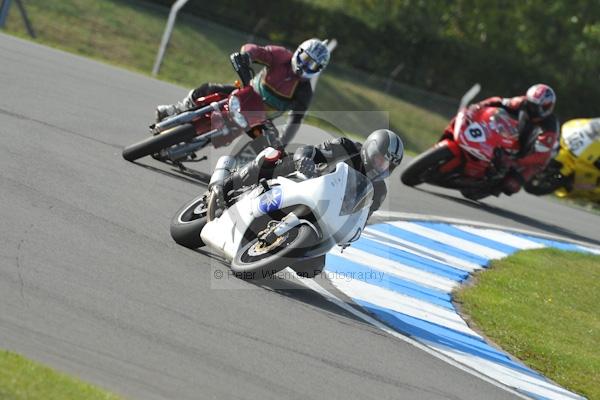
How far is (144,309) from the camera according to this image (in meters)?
6.77

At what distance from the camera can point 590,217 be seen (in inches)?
793

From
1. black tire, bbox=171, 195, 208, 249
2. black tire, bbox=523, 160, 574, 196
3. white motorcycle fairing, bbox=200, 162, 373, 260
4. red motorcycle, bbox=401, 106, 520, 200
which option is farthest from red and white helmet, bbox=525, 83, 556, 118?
black tire, bbox=171, 195, 208, 249

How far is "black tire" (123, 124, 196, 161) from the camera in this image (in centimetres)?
1155

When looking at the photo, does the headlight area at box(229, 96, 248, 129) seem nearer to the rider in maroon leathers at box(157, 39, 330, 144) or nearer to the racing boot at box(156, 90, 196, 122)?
the rider in maroon leathers at box(157, 39, 330, 144)

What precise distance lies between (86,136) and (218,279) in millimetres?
4652

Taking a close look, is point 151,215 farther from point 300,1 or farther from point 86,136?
point 300,1

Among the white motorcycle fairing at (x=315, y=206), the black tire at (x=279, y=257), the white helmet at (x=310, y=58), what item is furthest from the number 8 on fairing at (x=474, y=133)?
the black tire at (x=279, y=257)

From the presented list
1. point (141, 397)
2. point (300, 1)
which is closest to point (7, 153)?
point (141, 397)

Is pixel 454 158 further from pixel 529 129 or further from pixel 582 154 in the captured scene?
pixel 582 154

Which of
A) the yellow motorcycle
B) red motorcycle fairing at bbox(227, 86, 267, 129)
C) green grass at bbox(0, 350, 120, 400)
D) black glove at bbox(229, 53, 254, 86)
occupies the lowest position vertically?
Result: the yellow motorcycle

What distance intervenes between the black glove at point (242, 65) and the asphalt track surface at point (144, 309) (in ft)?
4.00

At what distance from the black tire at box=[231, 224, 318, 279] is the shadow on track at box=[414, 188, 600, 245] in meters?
8.72

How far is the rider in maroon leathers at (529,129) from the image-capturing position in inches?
631

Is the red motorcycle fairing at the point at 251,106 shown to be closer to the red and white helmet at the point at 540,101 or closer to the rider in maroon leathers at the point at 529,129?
the rider in maroon leathers at the point at 529,129
